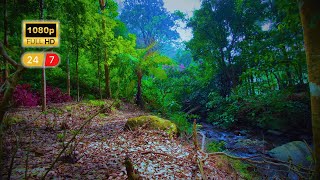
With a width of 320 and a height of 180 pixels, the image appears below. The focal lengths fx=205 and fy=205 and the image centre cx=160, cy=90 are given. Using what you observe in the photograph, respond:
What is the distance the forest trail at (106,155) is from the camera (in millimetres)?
3503

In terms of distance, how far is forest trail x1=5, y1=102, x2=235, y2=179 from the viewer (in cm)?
350

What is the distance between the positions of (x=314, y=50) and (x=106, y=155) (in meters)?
3.93

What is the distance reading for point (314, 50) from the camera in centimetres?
212

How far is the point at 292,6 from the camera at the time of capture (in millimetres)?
3428

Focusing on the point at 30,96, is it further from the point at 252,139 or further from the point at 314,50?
the point at 314,50

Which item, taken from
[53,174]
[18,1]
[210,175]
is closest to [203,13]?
[18,1]

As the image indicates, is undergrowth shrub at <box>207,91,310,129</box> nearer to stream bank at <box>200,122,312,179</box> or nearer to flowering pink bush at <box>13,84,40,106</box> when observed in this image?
stream bank at <box>200,122,312,179</box>

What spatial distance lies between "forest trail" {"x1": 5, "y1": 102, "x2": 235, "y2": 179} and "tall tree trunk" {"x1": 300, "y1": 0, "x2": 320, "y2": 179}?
2204 millimetres

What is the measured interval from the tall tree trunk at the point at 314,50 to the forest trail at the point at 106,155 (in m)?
2.20

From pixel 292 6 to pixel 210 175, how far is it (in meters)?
3.33

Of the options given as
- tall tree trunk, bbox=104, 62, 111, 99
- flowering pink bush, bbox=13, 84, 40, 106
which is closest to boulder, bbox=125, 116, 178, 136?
flowering pink bush, bbox=13, 84, 40, 106

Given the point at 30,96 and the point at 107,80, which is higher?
the point at 107,80

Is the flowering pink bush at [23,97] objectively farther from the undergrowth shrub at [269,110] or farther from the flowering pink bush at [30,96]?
the undergrowth shrub at [269,110]

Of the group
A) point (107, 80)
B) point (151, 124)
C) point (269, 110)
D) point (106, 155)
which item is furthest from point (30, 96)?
point (269, 110)
